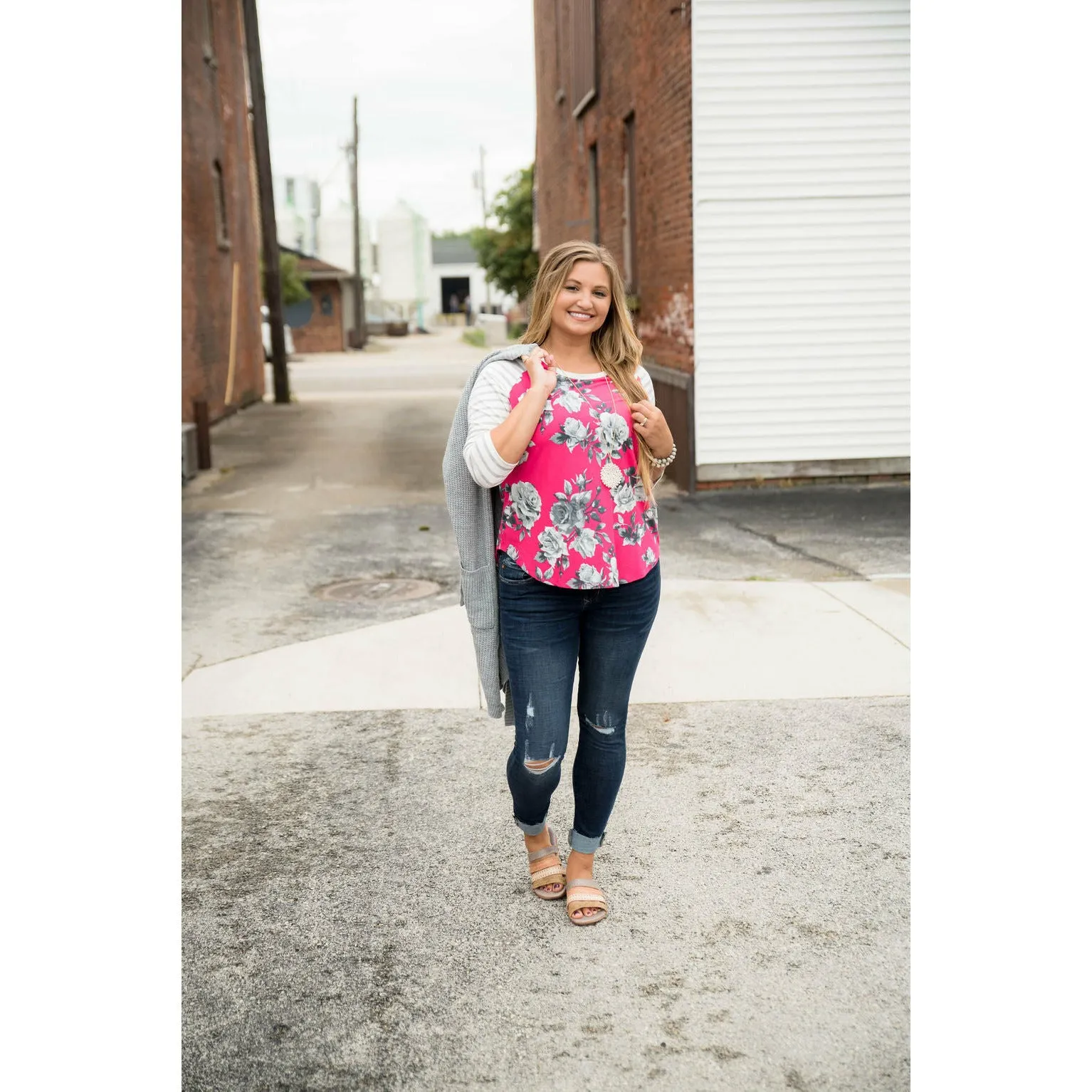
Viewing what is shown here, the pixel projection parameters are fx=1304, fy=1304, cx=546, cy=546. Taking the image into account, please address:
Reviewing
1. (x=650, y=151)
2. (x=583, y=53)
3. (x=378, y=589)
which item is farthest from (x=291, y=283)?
(x=378, y=589)

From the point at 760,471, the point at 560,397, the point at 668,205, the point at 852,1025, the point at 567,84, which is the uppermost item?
the point at 567,84

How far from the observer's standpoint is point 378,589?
827 cm

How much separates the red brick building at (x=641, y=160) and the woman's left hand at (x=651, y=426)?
332 inches

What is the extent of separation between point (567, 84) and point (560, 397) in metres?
17.3

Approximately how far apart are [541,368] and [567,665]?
32.1 inches

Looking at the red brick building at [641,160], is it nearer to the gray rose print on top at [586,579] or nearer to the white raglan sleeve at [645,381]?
the white raglan sleeve at [645,381]

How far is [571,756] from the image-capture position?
5.13m

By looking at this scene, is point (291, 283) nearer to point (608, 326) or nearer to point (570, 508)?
point (608, 326)

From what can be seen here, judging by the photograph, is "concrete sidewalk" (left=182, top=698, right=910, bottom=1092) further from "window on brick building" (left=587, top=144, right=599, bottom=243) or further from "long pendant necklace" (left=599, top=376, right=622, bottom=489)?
"window on brick building" (left=587, top=144, right=599, bottom=243)

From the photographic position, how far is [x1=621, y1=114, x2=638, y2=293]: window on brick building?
14883 mm

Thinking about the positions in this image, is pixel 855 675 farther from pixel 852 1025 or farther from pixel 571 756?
pixel 852 1025

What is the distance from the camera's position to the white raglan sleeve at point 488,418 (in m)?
3.32
